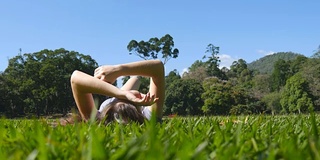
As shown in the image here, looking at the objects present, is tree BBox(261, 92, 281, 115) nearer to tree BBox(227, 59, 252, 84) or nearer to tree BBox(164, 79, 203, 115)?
Answer: tree BBox(164, 79, 203, 115)

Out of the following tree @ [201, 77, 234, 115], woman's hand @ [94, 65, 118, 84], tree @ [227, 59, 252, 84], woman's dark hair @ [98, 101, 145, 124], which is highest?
tree @ [227, 59, 252, 84]

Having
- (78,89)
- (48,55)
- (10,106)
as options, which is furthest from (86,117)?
(48,55)

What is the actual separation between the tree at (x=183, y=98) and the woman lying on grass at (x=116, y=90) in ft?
177

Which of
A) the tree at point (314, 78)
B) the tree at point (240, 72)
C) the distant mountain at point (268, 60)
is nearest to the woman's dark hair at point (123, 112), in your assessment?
the tree at point (314, 78)

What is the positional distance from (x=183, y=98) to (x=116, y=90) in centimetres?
5529

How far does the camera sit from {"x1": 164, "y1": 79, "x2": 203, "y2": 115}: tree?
57.5 metres

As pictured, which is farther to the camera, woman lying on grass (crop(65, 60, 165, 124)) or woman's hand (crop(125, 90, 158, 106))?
woman lying on grass (crop(65, 60, 165, 124))

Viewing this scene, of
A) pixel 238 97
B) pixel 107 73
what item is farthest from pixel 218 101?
pixel 107 73

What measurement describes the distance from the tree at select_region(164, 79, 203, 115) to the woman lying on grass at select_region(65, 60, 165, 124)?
177 ft

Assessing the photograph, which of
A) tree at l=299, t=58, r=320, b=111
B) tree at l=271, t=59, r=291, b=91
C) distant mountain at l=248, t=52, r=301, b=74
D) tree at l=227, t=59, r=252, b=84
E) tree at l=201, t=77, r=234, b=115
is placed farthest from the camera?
distant mountain at l=248, t=52, r=301, b=74

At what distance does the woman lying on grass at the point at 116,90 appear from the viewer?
284cm

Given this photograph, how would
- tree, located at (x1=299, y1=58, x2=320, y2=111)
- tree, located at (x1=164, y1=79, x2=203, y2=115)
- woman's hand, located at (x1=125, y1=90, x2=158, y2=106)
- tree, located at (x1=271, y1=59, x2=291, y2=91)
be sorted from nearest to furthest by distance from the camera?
1. woman's hand, located at (x1=125, y1=90, x2=158, y2=106)
2. tree, located at (x1=299, y1=58, x2=320, y2=111)
3. tree, located at (x1=164, y1=79, x2=203, y2=115)
4. tree, located at (x1=271, y1=59, x2=291, y2=91)

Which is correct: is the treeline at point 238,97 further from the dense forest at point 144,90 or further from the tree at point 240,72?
the tree at point 240,72

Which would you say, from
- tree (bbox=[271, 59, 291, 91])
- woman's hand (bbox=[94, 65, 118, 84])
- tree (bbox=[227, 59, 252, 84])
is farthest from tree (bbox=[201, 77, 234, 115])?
woman's hand (bbox=[94, 65, 118, 84])
